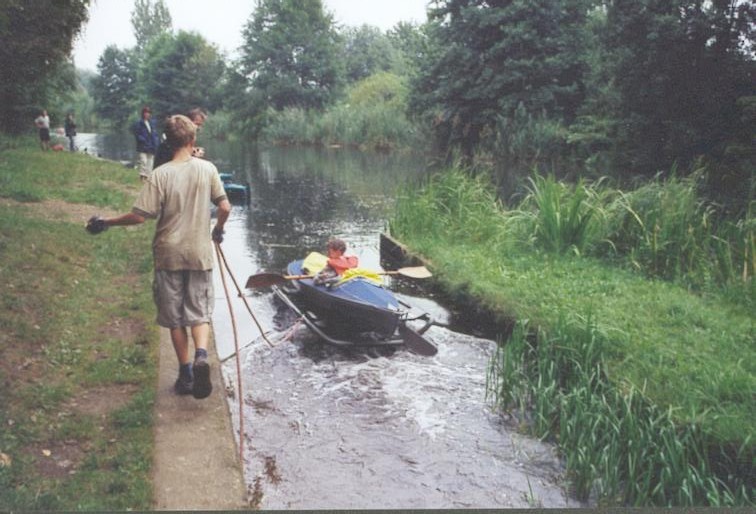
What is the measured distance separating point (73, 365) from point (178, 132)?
80.5 inches

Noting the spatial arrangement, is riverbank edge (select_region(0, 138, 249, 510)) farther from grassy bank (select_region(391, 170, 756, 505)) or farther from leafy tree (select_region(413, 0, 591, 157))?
leafy tree (select_region(413, 0, 591, 157))

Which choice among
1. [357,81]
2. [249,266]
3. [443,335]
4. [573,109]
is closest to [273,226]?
[249,266]

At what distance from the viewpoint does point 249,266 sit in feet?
35.5

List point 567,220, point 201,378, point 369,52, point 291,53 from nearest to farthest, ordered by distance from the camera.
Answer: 1. point 201,378
2. point 567,220
3. point 291,53
4. point 369,52

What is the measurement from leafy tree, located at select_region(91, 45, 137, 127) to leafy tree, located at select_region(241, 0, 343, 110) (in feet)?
11.7

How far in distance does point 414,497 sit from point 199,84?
64.0ft

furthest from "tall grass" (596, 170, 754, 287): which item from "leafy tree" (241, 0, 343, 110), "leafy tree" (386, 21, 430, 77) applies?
"leafy tree" (386, 21, 430, 77)

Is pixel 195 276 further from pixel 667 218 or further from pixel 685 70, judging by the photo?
pixel 685 70

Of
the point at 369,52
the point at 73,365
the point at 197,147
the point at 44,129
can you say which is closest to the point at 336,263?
the point at 197,147

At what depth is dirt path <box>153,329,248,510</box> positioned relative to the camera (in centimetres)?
350

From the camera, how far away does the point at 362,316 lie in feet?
22.4

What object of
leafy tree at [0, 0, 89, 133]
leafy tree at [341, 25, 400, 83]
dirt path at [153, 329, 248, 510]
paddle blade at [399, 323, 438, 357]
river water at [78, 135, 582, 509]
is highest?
leafy tree at [341, 25, 400, 83]

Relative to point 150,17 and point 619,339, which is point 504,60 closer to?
point 150,17

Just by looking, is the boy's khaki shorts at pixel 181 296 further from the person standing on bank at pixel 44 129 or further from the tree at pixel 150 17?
the person standing on bank at pixel 44 129
